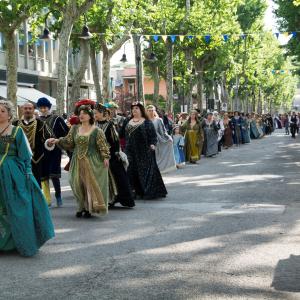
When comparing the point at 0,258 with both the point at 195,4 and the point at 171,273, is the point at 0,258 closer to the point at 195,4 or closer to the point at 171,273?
the point at 171,273

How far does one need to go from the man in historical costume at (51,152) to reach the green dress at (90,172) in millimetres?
1047

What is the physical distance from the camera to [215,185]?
1438cm

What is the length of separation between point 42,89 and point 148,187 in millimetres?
38448

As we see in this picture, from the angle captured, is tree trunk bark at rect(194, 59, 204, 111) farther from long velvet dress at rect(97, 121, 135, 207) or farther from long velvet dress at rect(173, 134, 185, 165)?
long velvet dress at rect(97, 121, 135, 207)

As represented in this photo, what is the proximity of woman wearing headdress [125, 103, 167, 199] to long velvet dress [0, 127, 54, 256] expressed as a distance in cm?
486

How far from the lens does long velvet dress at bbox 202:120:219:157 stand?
25.4 meters

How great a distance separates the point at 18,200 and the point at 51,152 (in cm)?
416

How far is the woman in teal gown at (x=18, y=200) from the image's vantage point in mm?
7121

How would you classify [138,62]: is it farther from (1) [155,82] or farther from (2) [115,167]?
(1) [155,82]

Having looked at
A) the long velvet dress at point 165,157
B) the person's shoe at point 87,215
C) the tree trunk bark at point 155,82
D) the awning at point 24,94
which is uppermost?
the tree trunk bark at point 155,82

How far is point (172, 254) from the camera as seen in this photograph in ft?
23.6

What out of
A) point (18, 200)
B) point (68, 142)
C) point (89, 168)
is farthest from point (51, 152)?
point (18, 200)

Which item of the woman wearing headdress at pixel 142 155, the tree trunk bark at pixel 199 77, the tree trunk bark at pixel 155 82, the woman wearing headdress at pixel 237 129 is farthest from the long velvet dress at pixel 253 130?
the woman wearing headdress at pixel 142 155

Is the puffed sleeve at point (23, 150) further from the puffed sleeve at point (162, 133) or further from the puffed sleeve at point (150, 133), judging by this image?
the puffed sleeve at point (162, 133)
